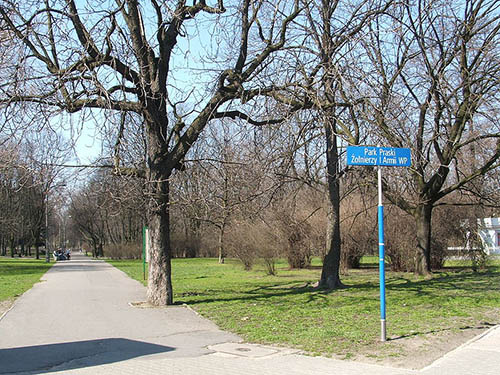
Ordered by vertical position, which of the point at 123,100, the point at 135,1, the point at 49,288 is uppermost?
the point at 135,1

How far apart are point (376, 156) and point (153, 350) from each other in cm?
465

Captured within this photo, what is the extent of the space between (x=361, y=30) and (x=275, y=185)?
470 cm

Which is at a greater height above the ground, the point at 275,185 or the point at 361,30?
the point at 361,30

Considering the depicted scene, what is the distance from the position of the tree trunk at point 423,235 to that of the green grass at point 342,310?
4.15 feet

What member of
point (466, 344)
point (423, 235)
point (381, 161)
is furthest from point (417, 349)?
point (423, 235)

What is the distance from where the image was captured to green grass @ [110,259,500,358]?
8828mm

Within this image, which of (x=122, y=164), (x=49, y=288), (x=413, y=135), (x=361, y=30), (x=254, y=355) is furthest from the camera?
(x=49, y=288)

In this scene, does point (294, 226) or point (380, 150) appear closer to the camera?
point (380, 150)

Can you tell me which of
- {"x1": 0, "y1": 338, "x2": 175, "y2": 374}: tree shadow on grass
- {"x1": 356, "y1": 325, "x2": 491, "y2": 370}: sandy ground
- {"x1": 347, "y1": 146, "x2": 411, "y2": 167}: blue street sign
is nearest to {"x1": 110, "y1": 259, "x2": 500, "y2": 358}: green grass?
{"x1": 356, "y1": 325, "x2": 491, "y2": 370}: sandy ground

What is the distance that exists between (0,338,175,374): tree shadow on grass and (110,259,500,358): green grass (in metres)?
1.96

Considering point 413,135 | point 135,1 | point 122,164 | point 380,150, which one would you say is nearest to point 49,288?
point 122,164

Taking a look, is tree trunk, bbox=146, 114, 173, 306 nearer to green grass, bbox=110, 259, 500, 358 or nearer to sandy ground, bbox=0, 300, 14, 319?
green grass, bbox=110, 259, 500, 358

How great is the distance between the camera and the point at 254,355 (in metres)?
7.75

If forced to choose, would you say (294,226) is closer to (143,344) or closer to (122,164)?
(122,164)
